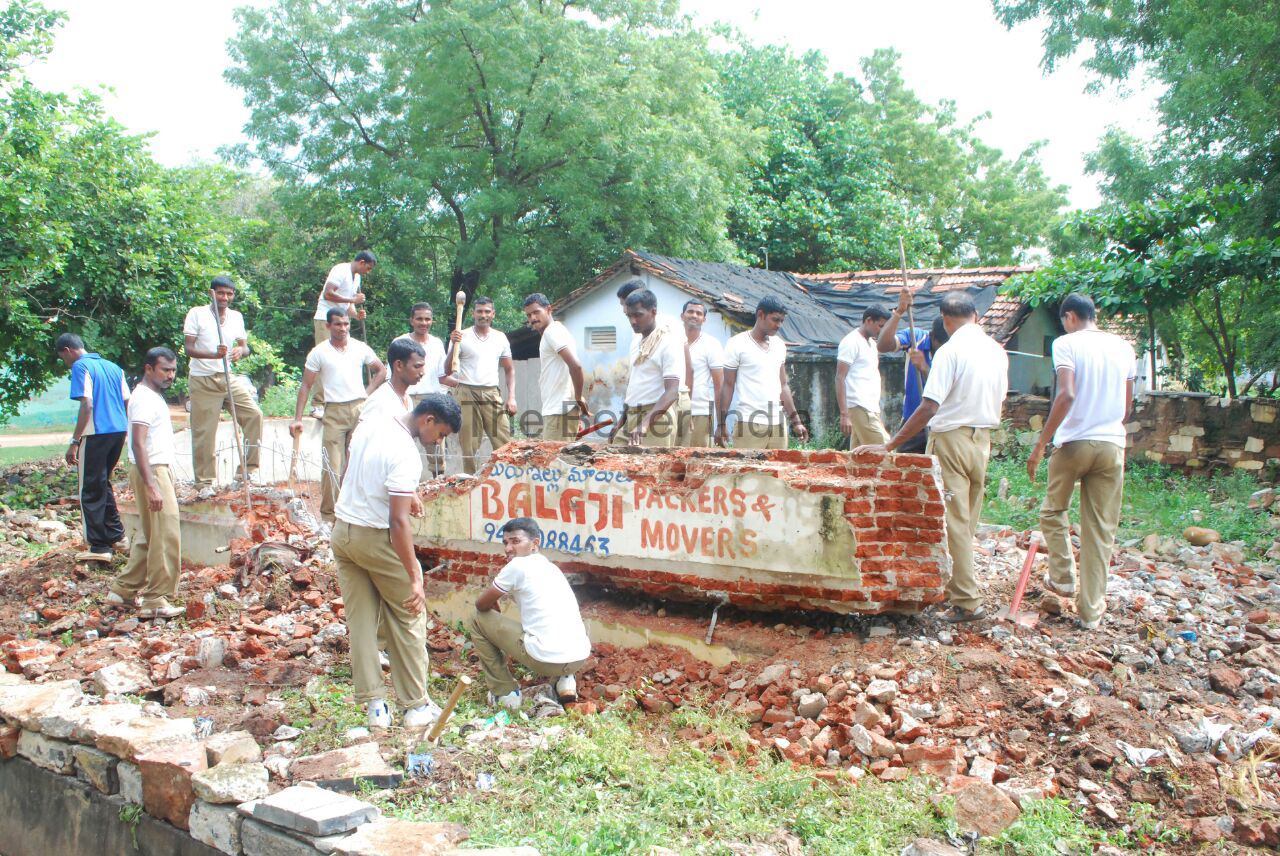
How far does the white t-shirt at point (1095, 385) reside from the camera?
565 centimetres

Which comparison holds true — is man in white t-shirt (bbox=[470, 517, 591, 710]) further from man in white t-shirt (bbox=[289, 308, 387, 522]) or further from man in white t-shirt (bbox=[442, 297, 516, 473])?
man in white t-shirt (bbox=[289, 308, 387, 522])

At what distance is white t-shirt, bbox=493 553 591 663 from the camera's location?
17.1 feet

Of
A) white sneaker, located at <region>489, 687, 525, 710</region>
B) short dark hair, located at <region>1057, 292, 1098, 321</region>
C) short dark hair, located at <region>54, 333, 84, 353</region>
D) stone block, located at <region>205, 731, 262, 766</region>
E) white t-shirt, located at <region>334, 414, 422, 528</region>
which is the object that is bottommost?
white sneaker, located at <region>489, 687, 525, 710</region>

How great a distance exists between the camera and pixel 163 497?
22.9ft

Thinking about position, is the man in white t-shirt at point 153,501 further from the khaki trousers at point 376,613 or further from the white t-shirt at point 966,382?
the white t-shirt at point 966,382

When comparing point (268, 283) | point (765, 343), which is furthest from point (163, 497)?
point (268, 283)

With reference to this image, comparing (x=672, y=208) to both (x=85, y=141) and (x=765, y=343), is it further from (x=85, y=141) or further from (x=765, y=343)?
(x=765, y=343)

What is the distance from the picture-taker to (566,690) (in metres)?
5.32

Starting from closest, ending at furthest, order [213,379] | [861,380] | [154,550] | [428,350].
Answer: [154,550] → [861,380] → [428,350] → [213,379]

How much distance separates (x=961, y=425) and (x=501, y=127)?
1594cm

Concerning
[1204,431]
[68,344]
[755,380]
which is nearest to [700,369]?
[755,380]

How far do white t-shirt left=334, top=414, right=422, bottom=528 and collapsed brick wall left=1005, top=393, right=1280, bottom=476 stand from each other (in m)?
9.93

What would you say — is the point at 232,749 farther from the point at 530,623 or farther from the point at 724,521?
the point at 724,521

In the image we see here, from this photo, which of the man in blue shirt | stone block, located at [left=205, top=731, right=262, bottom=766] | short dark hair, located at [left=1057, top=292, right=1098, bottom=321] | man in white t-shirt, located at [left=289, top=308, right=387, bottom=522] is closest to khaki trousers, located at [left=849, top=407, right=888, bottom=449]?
short dark hair, located at [left=1057, top=292, right=1098, bottom=321]
